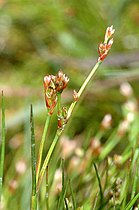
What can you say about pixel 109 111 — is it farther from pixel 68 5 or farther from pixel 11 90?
pixel 68 5

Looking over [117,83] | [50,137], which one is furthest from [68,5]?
[50,137]

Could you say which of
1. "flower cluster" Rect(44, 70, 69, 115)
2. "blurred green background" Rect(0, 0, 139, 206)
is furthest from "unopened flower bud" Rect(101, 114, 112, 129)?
"flower cluster" Rect(44, 70, 69, 115)

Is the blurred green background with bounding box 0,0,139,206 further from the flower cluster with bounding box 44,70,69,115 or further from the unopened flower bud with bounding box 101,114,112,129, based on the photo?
the flower cluster with bounding box 44,70,69,115

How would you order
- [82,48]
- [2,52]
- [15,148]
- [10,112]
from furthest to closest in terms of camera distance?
1. [2,52]
2. [82,48]
3. [10,112]
4. [15,148]

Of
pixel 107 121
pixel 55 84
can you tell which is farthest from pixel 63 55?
pixel 55 84

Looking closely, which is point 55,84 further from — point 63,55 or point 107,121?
point 63,55

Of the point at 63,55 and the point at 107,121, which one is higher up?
the point at 63,55

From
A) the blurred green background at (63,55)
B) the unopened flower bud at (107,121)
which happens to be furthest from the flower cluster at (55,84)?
the blurred green background at (63,55)

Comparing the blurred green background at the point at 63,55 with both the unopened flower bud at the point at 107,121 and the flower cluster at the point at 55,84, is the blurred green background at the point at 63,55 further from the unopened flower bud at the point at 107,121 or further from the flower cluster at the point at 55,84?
the flower cluster at the point at 55,84
